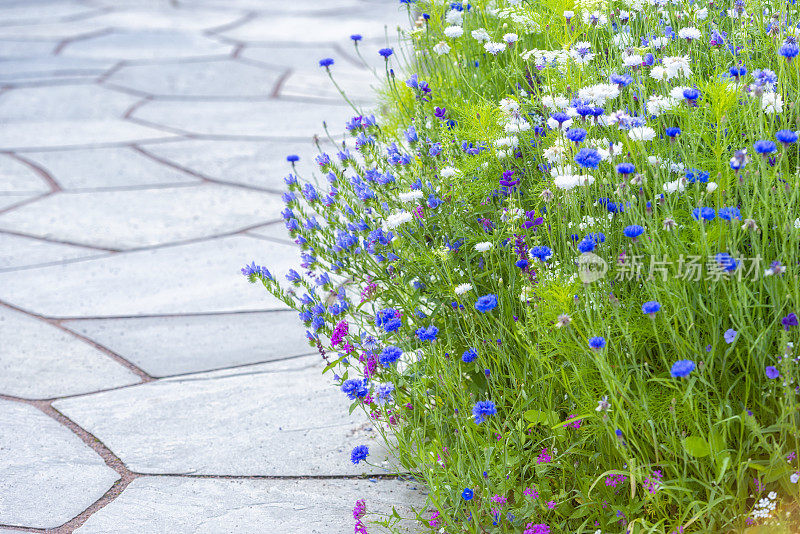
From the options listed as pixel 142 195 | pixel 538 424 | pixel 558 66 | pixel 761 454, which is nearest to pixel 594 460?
pixel 538 424

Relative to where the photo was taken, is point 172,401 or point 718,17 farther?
point 172,401

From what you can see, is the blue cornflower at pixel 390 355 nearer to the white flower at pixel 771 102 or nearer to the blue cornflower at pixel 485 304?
the blue cornflower at pixel 485 304

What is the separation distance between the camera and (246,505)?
1978 mm

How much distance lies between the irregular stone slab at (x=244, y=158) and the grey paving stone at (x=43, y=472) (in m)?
1.98

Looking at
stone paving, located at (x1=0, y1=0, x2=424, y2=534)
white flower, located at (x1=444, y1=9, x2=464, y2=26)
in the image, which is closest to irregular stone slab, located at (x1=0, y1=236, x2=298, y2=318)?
stone paving, located at (x1=0, y1=0, x2=424, y2=534)

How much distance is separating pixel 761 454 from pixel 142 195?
3184mm

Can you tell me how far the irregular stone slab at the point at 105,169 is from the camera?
13.8 feet

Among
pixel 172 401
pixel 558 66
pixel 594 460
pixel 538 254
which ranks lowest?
pixel 172 401

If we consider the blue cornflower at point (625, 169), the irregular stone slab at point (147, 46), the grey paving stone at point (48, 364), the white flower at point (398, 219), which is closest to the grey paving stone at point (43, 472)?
the grey paving stone at point (48, 364)

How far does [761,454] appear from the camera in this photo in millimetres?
1585

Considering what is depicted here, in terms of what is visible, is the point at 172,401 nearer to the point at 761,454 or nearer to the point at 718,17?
the point at 761,454

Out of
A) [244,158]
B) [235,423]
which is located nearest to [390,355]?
[235,423]

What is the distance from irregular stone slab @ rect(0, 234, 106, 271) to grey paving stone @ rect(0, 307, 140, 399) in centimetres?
52

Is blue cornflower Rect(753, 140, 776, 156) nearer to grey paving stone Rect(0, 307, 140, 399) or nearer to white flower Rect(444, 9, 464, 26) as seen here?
white flower Rect(444, 9, 464, 26)
